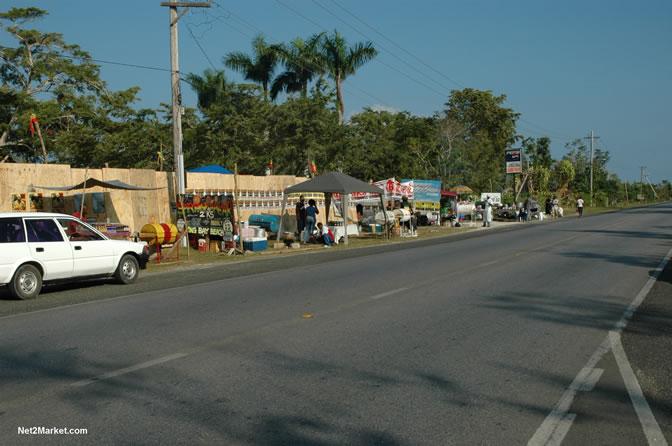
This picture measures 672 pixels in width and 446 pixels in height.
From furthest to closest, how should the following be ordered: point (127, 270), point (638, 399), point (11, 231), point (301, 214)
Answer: point (301, 214) → point (127, 270) → point (11, 231) → point (638, 399)

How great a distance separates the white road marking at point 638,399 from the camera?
4.44 metres

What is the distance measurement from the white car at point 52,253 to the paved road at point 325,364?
1.76ft

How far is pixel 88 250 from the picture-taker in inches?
492

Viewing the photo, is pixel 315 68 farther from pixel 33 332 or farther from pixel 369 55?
pixel 33 332

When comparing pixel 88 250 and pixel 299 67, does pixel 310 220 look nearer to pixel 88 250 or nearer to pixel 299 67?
pixel 88 250

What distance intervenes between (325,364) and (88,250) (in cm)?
809

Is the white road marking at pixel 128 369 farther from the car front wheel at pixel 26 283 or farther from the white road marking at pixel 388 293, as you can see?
the car front wheel at pixel 26 283

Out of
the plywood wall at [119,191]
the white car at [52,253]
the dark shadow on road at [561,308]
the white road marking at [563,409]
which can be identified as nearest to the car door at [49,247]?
the white car at [52,253]

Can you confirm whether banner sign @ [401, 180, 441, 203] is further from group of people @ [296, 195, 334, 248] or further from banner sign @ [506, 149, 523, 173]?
banner sign @ [506, 149, 523, 173]

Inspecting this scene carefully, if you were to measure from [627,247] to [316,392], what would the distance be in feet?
58.7

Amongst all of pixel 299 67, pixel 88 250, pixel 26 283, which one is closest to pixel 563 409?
pixel 26 283

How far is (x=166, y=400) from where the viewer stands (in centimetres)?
513

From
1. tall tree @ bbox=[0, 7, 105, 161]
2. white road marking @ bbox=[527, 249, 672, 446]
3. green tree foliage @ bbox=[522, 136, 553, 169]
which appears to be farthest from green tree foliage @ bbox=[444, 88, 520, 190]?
white road marking @ bbox=[527, 249, 672, 446]

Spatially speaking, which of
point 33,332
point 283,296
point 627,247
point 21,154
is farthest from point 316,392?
point 21,154
